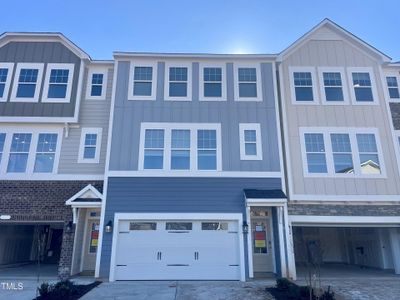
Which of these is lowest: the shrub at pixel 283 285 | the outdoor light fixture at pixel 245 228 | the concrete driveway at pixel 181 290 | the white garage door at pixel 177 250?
the concrete driveway at pixel 181 290

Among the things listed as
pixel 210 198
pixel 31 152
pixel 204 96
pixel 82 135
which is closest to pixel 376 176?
pixel 210 198

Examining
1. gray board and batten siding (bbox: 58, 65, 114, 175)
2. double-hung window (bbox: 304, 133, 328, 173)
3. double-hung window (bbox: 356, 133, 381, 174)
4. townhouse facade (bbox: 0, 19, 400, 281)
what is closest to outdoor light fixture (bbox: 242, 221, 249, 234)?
townhouse facade (bbox: 0, 19, 400, 281)

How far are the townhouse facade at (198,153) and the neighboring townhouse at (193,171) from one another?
0.15 ft

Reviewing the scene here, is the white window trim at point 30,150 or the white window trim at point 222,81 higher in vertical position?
the white window trim at point 222,81

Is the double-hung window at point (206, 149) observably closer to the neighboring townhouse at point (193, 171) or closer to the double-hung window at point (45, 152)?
the neighboring townhouse at point (193, 171)

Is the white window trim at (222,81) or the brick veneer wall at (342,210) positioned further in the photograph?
the white window trim at (222,81)

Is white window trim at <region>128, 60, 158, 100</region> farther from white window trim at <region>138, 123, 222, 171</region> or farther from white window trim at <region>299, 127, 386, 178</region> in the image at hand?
white window trim at <region>299, 127, 386, 178</region>

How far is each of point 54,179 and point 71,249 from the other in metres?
2.77

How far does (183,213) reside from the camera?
10703 mm

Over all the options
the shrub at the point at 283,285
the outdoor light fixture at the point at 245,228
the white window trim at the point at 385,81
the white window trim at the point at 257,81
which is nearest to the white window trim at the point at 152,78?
the white window trim at the point at 257,81

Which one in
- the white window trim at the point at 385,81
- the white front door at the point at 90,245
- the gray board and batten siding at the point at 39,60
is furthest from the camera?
the white window trim at the point at 385,81

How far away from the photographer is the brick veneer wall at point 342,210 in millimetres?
10906

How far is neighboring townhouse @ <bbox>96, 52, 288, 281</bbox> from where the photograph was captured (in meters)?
10.4

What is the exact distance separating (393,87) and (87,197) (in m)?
13.7
